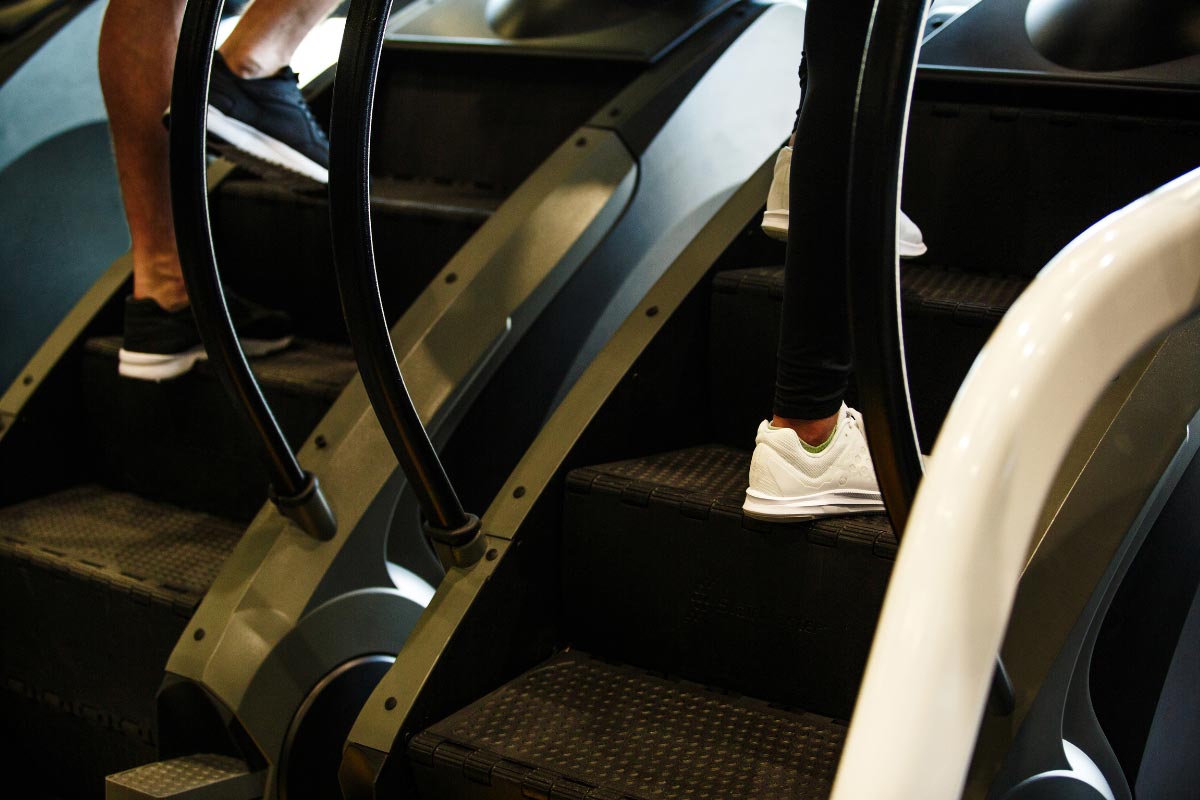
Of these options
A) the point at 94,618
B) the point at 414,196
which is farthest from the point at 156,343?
the point at 414,196

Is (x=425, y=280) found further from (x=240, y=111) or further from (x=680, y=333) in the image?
(x=680, y=333)

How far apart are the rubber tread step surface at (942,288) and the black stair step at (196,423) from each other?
63 cm

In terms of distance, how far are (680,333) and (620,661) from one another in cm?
44

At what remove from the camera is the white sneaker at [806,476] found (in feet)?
4.23

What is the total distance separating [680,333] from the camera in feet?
5.29

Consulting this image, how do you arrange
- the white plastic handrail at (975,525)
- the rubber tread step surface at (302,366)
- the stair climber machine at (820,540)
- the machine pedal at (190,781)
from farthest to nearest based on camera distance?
the rubber tread step surface at (302,366) < the machine pedal at (190,781) < the stair climber machine at (820,540) < the white plastic handrail at (975,525)

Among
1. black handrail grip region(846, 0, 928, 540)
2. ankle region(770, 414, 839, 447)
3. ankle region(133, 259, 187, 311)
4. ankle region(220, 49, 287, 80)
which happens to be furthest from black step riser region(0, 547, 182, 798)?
black handrail grip region(846, 0, 928, 540)

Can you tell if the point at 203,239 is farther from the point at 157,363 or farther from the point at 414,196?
the point at 414,196

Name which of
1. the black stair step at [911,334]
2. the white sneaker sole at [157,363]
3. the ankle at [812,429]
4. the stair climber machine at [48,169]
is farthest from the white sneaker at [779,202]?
the stair climber machine at [48,169]

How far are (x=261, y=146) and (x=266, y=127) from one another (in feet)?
0.12

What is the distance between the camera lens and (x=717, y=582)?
140 centimetres

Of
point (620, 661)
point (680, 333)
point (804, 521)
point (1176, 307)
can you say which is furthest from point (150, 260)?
point (1176, 307)

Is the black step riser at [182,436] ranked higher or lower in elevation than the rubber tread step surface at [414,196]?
lower

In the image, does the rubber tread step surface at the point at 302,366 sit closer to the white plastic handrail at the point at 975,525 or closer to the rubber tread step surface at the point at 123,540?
the rubber tread step surface at the point at 123,540
